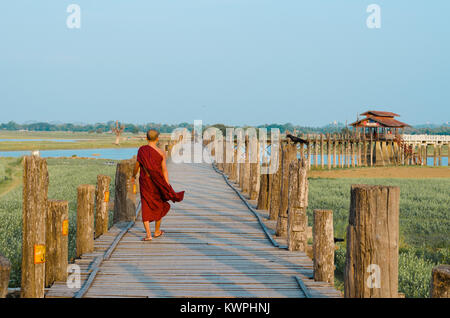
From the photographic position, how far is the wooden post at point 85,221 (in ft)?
18.4

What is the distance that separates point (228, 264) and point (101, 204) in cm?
249

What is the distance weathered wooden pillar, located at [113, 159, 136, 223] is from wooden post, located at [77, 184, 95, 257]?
150 cm

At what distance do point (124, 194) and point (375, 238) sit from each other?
16.9ft

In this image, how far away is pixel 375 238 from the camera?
2963 mm

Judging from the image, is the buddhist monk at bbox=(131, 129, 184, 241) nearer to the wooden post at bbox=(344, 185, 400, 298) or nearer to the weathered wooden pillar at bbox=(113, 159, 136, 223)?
the weathered wooden pillar at bbox=(113, 159, 136, 223)

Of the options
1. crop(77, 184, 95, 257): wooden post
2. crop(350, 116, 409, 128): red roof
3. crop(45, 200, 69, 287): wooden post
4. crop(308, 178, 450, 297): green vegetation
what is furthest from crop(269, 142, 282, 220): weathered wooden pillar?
crop(350, 116, 409, 128): red roof

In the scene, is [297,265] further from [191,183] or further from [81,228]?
[191,183]

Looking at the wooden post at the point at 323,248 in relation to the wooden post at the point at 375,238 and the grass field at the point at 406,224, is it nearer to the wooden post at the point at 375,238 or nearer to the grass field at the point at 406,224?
the wooden post at the point at 375,238

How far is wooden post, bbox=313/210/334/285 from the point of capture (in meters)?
4.67

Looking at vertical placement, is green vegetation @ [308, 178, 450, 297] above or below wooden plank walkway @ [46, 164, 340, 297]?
below

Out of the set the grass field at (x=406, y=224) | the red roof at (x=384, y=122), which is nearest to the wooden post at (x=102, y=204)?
the grass field at (x=406, y=224)

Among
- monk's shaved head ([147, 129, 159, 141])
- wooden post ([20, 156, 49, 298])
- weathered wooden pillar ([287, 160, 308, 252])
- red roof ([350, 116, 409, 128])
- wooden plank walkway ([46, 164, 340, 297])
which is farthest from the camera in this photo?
red roof ([350, 116, 409, 128])

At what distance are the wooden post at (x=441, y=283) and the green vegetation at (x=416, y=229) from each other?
4.47 m
